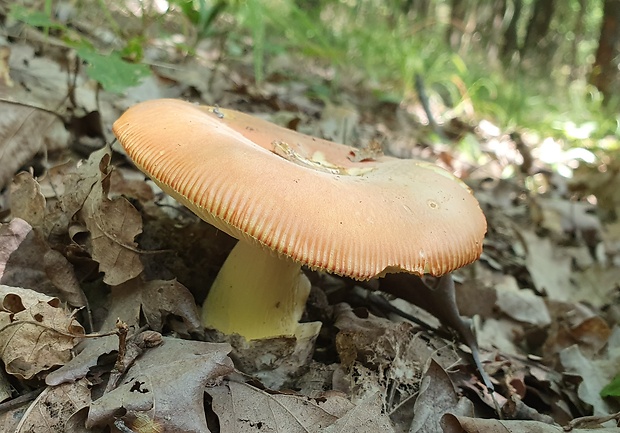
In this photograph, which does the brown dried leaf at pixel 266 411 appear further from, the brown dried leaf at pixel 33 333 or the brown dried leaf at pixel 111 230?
the brown dried leaf at pixel 111 230

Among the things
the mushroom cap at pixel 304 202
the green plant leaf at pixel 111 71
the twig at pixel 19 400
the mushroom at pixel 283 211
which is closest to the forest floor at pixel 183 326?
the twig at pixel 19 400

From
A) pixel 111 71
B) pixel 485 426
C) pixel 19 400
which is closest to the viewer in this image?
pixel 19 400

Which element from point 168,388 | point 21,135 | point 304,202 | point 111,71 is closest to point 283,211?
point 304,202

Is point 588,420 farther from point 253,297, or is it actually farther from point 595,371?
point 253,297

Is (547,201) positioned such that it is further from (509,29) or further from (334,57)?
(509,29)

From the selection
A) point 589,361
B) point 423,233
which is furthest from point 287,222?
point 589,361

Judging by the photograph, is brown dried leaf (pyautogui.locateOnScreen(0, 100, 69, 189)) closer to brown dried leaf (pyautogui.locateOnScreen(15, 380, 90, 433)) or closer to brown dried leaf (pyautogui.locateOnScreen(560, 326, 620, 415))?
brown dried leaf (pyautogui.locateOnScreen(15, 380, 90, 433))
